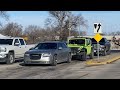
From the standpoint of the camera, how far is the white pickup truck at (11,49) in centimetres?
2303

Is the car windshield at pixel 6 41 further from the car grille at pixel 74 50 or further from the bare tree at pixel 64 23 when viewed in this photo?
the bare tree at pixel 64 23

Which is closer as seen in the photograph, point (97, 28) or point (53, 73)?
point (53, 73)

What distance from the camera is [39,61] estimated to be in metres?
21.1

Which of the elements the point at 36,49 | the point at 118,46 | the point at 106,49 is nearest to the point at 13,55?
the point at 36,49

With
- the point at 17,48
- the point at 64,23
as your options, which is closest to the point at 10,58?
the point at 17,48

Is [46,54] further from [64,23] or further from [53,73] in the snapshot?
[64,23]

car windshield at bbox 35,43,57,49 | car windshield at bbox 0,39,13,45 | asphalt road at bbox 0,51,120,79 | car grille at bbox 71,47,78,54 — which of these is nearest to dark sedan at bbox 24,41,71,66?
car windshield at bbox 35,43,57,49

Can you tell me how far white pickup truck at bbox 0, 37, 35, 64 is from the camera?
23.0 metres

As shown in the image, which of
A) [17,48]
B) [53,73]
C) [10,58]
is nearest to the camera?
[53,73]

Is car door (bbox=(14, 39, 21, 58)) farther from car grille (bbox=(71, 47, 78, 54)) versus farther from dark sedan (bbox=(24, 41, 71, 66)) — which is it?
car grille (bbox=(71, 47, 78, 54))

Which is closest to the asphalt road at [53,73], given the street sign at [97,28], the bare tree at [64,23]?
the street sign at [97,28]

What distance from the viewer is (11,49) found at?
23.7 metres
